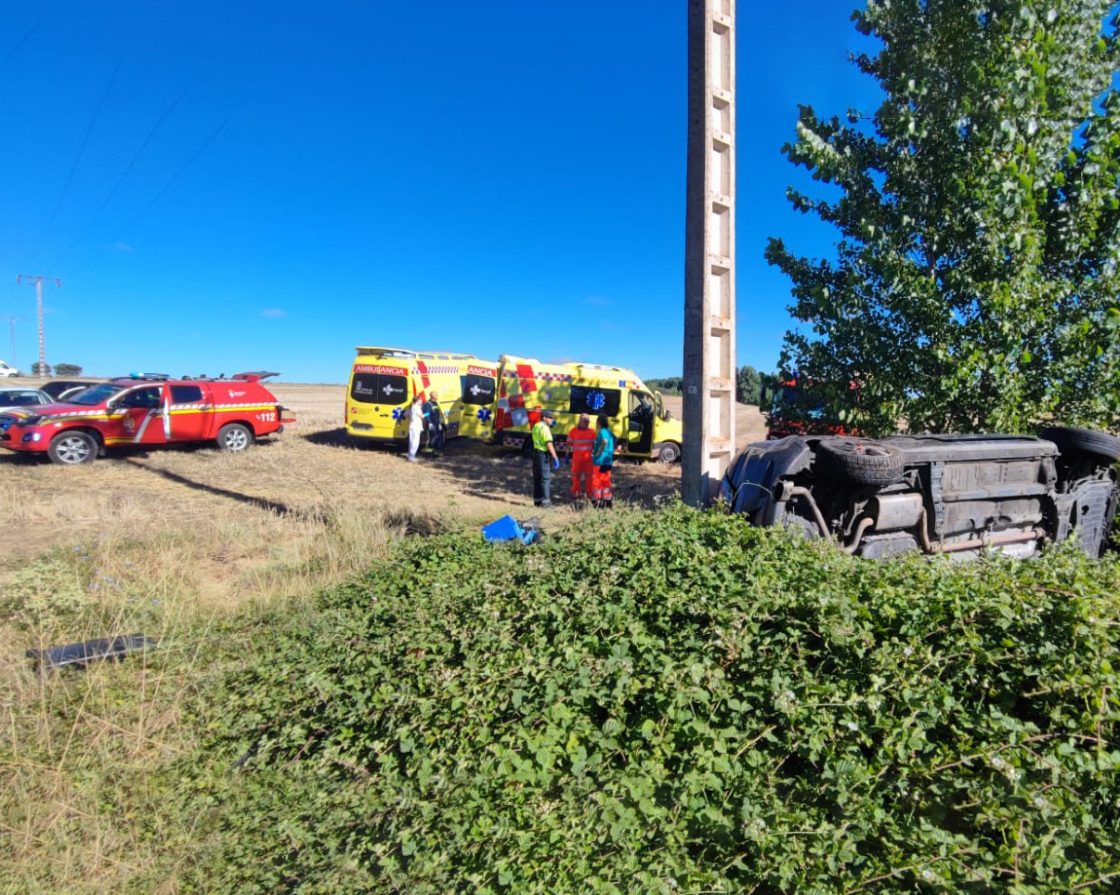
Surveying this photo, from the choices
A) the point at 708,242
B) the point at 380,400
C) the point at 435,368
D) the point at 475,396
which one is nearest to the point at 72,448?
the point at 380,400

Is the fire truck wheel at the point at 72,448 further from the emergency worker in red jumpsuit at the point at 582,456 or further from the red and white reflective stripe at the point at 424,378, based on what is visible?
the emergency worker in red jumpsuit at the point at 582,456

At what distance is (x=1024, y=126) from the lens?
666 centimetres

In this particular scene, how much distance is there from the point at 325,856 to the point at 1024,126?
8836mm

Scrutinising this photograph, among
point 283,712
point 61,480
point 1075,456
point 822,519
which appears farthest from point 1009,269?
point 61,480

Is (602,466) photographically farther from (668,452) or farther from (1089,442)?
(668,452)

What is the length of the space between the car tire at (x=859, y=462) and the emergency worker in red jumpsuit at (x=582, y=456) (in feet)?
21.0

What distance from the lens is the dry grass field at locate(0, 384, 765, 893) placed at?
2820mm

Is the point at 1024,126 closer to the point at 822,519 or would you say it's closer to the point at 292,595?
the point at 822,519

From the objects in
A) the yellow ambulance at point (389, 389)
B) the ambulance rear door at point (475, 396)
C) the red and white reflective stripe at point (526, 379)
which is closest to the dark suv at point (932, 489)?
the red and white reflective stripe at point (526, 379)

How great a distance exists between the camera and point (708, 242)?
588 cm

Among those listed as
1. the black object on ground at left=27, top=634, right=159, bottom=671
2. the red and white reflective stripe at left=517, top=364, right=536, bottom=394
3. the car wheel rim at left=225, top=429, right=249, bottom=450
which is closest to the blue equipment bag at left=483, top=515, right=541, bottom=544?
the black object on ground at left=27, top=634, right=159, bottom=671

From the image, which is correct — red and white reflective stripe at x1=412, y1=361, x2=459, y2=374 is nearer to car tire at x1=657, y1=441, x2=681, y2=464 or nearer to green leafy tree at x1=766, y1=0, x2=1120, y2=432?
car tire at x1=657, y1=441, x2=681, y2=464

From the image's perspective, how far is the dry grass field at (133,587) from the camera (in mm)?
2820

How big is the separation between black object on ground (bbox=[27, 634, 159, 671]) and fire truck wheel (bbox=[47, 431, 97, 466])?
11.4m
